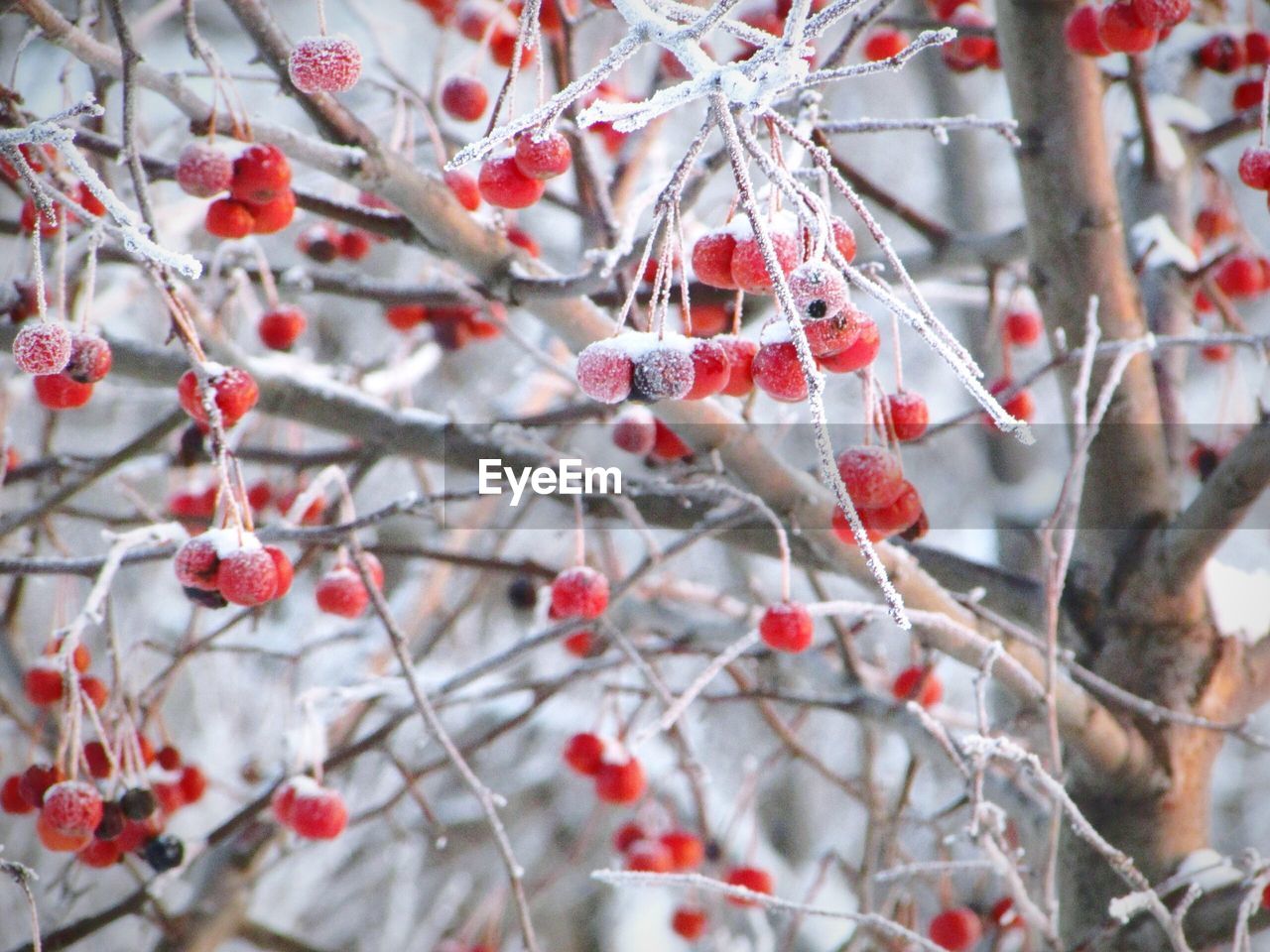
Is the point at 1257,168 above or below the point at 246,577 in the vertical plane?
above

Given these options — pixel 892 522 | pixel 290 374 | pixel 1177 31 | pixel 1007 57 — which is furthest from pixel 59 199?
pixel 1177 31

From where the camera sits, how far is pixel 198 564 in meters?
1.11

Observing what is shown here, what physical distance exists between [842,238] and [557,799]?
3.67m

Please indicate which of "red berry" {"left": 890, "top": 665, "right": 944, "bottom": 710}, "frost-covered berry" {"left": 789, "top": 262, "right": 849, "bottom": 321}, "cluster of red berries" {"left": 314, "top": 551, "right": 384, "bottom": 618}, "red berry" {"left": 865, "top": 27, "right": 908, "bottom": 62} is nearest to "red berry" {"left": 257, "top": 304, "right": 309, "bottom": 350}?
"cluster of red berries" {"left": 314, "top": 551, "right": 384, "bottom": 618}

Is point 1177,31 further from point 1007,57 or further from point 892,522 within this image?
point 892,522

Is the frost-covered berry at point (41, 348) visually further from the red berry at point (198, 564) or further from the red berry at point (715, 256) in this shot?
the red berry at point (715, 256)

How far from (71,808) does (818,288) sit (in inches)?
43.6

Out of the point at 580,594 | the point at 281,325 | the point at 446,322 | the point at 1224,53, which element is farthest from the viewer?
the point at 446,322

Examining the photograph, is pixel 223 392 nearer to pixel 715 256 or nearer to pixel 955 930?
pixel 715 256

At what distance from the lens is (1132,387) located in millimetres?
1832

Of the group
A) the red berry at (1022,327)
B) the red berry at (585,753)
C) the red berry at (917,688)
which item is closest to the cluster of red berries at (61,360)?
the red berry at (585,753)

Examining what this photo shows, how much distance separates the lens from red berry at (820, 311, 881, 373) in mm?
918

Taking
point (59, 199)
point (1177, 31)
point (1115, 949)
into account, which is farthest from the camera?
point (1177, 31)
